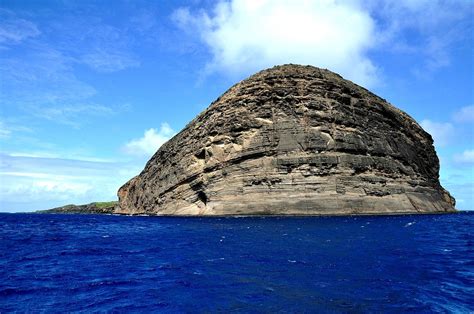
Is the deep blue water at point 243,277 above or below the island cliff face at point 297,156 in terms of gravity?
below

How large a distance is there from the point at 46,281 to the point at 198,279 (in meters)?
6.60

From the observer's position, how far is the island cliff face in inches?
2771

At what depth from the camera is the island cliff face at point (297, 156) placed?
70.4 metres

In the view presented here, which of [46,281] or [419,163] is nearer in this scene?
[46,281]

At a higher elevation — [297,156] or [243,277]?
[297,156]

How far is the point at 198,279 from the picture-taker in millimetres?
17656

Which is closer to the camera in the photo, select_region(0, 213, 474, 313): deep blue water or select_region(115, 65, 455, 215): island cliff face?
select_region(0, 213, 474, 313): deep blue water

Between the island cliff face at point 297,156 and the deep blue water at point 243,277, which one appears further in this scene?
the island cliff face at point 297,156

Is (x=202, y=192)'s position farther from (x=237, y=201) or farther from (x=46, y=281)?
(x=46, y=281)

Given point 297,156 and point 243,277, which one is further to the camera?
point 297,156

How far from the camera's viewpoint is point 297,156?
72.8 metres

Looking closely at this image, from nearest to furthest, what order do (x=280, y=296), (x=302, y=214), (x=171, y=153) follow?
(x=280, y=296)
(x=302, y=214)
(x=171, y=153)

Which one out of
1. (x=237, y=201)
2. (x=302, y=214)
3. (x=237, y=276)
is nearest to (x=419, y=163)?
(x=302, y=214)

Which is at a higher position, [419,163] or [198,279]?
Answer: [419,163]
